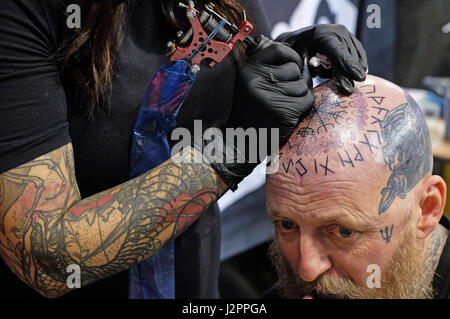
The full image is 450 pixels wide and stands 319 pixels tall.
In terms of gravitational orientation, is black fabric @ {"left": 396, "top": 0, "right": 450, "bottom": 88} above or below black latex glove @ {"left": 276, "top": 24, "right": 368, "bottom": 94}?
below

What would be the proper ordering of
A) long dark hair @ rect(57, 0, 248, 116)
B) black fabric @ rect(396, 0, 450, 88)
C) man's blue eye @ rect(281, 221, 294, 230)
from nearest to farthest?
long dark hair @ rect(57, 0, 248, 116) < man's blue eye @ rect(281, 221, 294, 230) < black fabric @ rect(396, 0, 450, 88)

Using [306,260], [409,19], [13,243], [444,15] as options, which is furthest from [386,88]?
[409,19]

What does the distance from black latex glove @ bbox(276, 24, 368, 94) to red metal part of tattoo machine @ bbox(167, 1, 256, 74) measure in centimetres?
19

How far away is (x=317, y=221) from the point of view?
1.07m

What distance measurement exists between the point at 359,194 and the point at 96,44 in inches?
26.7

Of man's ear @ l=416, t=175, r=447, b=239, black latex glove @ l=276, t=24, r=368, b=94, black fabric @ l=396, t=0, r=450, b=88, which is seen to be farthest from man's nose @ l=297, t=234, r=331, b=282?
black fabric @ l=396, t=0, r=450, b=88

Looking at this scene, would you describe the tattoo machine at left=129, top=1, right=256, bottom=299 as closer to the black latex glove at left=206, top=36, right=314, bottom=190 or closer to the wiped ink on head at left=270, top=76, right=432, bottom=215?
the black latex glove at left=206, top=36, right=314, bottom=190

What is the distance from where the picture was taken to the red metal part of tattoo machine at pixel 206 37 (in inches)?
38.9

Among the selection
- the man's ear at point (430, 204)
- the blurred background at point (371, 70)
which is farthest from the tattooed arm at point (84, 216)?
the blurred background at point (371, 70)

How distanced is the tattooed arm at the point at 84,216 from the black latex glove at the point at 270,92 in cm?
12

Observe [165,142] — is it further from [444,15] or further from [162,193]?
[444,15]

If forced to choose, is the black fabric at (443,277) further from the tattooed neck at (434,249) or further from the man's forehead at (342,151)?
the man's forehead at (342,151)

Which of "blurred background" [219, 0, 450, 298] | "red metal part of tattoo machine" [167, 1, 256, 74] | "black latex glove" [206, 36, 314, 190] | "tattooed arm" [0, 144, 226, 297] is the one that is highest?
"red metal part of tattoo machine" [167, 1, 256, 74]

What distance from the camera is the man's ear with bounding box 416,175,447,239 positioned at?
3.64 ft
